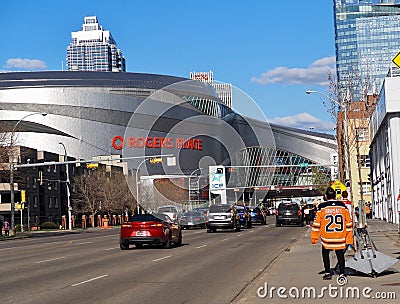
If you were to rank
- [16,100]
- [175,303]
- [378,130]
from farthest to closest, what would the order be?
[16,100] < [378,130] < [175,303]

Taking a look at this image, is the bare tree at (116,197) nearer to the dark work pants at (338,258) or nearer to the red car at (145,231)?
the red car at (145,231)

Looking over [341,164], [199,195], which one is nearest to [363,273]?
[341,164]

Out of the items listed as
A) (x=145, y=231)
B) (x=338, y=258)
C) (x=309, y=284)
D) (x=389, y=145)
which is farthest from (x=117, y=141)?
(x=309, y=284)

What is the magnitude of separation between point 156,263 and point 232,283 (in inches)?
244

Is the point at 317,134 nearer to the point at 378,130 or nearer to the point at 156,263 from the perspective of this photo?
the point at 378,130

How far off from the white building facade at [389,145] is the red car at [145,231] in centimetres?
1585

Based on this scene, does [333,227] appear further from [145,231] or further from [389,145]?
[389,145]

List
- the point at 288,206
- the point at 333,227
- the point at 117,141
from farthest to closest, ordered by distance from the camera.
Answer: the point at 117,141 → the point at 288,206 → the point at 333,227

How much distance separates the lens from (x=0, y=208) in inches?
3455

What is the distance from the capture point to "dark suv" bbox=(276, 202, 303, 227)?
195 feet

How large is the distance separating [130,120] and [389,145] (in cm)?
10497

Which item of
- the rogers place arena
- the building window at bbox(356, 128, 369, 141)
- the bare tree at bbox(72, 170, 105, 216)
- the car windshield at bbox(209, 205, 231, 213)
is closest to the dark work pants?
the car windshield at bbox(209, 205, 231, 213)

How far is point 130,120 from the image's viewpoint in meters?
151

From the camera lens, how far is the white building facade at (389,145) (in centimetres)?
4700
